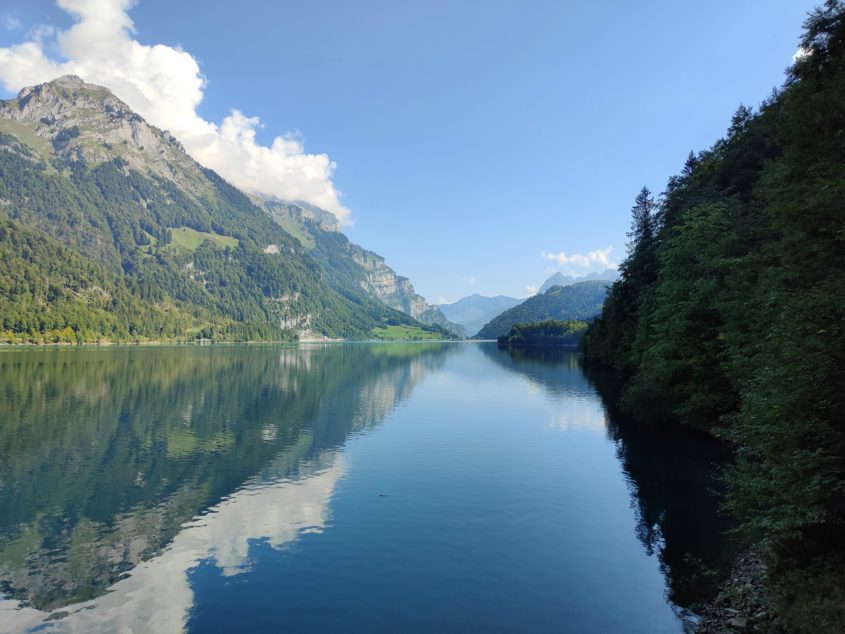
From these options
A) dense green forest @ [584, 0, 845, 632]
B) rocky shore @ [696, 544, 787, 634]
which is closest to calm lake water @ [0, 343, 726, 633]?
rocky shore @ [696, 544, 787, 634]

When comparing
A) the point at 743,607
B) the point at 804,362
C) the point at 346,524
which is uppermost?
the point at 804,362

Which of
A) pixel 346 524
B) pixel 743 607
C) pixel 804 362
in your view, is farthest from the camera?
pixel 346 524

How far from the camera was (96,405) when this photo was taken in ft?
199

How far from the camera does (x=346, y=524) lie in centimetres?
2548

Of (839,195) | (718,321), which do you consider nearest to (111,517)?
(839,195)

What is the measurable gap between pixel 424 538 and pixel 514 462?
1673cm

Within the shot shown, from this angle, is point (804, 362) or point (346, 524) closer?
point (804, 362)

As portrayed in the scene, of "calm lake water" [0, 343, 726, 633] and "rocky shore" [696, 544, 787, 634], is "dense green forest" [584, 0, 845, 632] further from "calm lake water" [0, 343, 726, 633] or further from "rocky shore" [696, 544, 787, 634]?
"calm lake water" [0, 343, 726, 633]

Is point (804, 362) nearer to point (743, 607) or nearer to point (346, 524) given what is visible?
point (743, 607)

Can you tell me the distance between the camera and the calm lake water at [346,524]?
17516mm

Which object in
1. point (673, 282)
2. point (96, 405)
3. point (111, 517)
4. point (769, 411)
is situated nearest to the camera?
point (769, 411)

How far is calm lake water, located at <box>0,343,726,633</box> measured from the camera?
1752 cm

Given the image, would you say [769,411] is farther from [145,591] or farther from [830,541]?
[145,591]

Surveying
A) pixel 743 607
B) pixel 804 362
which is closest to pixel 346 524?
pixel 743 607
